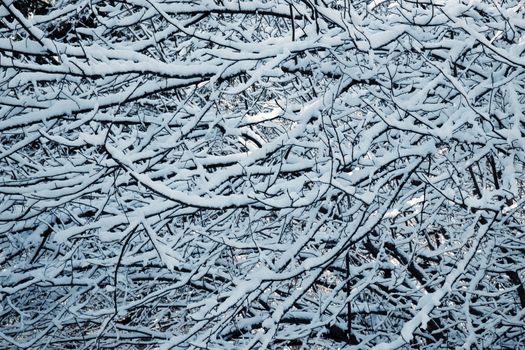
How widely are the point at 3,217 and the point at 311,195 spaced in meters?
1.71

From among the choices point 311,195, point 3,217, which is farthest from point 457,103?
point 3,217

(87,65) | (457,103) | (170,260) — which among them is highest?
(87,65)

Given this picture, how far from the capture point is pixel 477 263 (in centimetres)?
423

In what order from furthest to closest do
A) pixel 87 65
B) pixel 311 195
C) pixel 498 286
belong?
pixel 498 286, pixel 311 195, pixel 87 65

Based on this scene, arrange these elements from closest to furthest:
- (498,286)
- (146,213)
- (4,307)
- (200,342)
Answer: (146,213) < (200,342) < (4,307) < (498,286)

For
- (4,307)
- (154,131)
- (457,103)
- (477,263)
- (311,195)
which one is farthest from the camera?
(4,307)

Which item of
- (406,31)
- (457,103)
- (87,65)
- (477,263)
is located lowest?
(477,263)

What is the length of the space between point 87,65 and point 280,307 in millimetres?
1549

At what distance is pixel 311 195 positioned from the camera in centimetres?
281

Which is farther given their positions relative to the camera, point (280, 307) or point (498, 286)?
point (498, 286)

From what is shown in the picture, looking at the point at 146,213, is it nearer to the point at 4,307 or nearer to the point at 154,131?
the point at 154,131

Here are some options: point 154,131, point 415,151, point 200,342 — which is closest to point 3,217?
point 154,131

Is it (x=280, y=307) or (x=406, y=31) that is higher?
(x=406, y=31)

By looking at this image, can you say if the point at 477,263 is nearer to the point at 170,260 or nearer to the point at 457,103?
the point at 457,103
